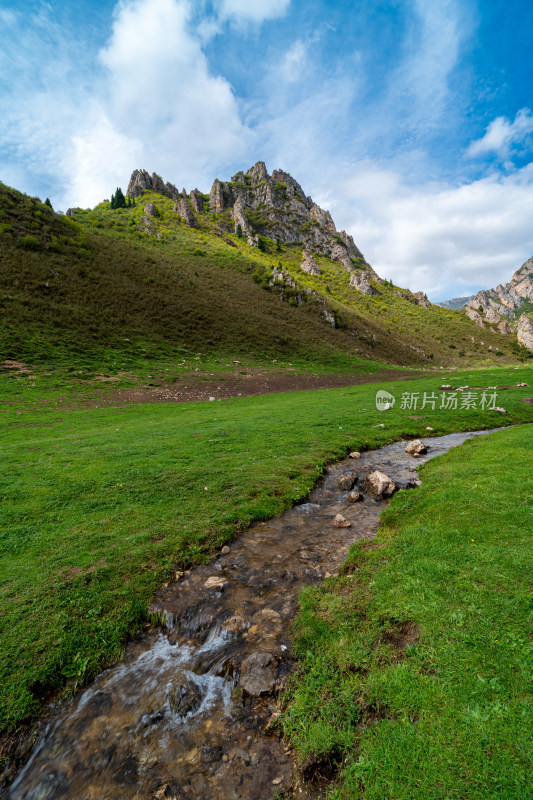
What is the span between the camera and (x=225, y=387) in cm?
4378

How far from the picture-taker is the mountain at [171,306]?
1861 inches

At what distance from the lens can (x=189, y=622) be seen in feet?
24.5

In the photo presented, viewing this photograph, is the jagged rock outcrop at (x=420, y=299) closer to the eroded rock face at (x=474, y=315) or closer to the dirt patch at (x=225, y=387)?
the eroded rock face at (x=474, y=315)

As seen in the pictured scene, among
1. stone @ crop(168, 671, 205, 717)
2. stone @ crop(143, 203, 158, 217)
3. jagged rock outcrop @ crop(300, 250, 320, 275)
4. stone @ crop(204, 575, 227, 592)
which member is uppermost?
stone @ crop(143, 203, 158, 217)

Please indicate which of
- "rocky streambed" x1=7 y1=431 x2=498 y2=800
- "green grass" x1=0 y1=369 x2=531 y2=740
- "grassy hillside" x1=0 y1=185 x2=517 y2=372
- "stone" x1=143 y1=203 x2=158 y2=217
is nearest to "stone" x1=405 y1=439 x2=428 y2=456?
"green grass" x1=0 y1=369 x2=531 y2=740

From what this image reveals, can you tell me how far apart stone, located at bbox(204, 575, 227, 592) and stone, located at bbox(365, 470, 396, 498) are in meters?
7.54

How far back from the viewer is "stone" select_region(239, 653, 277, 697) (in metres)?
5.80

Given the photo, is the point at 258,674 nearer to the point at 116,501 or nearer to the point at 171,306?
the point at 116,501

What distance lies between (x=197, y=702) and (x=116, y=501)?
328 inches

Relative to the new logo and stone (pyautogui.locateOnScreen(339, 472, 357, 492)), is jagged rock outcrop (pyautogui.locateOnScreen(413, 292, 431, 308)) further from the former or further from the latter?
stone (pyautogui.locateOnScreen(339, 472, 357, 492))

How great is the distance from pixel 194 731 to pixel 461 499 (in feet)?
31.3

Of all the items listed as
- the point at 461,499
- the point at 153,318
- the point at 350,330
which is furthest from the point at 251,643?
the point at 350,330

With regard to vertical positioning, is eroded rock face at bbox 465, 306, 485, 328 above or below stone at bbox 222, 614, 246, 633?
above

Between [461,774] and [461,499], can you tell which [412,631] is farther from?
[461,499]
